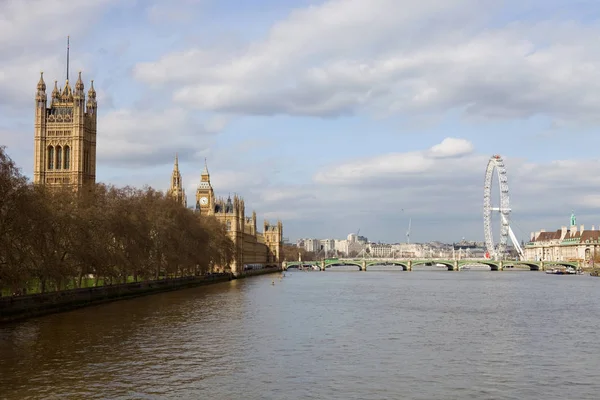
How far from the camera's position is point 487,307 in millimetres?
57188

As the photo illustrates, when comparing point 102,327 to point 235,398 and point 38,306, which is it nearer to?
point 38,306

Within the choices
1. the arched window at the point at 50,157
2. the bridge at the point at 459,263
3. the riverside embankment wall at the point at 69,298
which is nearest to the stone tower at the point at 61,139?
the arched window at the point at 50,157

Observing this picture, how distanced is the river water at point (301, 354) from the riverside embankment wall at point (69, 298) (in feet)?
3.90

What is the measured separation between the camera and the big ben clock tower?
538ft

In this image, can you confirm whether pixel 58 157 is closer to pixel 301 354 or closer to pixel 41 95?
pixel 41 95

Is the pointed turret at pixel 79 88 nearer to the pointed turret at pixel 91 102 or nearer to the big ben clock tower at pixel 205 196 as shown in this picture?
the pointed turret at pixel 91 102

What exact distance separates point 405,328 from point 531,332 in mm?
6781

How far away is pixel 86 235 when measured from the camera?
50500 mm

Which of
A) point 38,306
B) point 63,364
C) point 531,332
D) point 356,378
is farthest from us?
point 38,306

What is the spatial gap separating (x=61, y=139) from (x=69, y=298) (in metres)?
66.2

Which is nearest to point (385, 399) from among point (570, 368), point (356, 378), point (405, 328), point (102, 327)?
point (356, 378)

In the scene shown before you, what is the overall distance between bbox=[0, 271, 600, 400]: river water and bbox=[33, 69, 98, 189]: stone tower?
60.7 meters

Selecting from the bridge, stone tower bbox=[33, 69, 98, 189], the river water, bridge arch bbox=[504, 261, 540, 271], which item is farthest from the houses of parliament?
bridge arch bbox=[504, 261, 540, 271]

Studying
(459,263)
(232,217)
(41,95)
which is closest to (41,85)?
(41,95)
